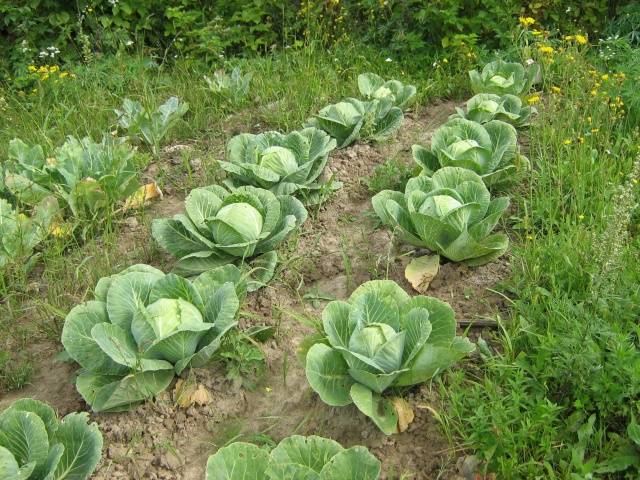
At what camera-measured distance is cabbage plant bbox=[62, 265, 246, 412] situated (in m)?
2.95

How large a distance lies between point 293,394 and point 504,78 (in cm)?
305

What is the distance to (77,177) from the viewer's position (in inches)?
168

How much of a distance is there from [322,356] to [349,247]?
3.84 ft

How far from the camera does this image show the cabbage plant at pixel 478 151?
4.07m

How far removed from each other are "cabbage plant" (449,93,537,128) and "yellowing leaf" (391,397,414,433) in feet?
7.77

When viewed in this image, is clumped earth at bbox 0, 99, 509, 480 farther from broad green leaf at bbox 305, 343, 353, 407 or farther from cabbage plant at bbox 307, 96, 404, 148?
cabbage plant at bbox 307, 96, 404, 148

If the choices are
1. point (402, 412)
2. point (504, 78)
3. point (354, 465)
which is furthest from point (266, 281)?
point (504, 78)

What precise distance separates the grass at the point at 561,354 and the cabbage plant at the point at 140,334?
1.07 metres

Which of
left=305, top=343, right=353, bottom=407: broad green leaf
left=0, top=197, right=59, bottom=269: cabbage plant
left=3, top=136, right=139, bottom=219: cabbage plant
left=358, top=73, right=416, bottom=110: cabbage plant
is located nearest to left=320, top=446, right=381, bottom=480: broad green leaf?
left=305, top=343, right=353, bottom=407: broad green leaf

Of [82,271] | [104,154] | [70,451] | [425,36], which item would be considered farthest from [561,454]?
[425,36]

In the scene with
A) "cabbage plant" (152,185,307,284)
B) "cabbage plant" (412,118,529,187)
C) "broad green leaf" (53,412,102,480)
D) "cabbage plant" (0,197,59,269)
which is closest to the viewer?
"broad green leaf" (53,412,102,480)

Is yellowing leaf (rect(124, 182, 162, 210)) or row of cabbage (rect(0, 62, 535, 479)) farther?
yellowing leaf (rect(124, 182, 162, 210))

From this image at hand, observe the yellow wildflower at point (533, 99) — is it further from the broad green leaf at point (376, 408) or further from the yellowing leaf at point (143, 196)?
the broad green leaf at point (376, 408)

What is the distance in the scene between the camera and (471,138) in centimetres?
423
